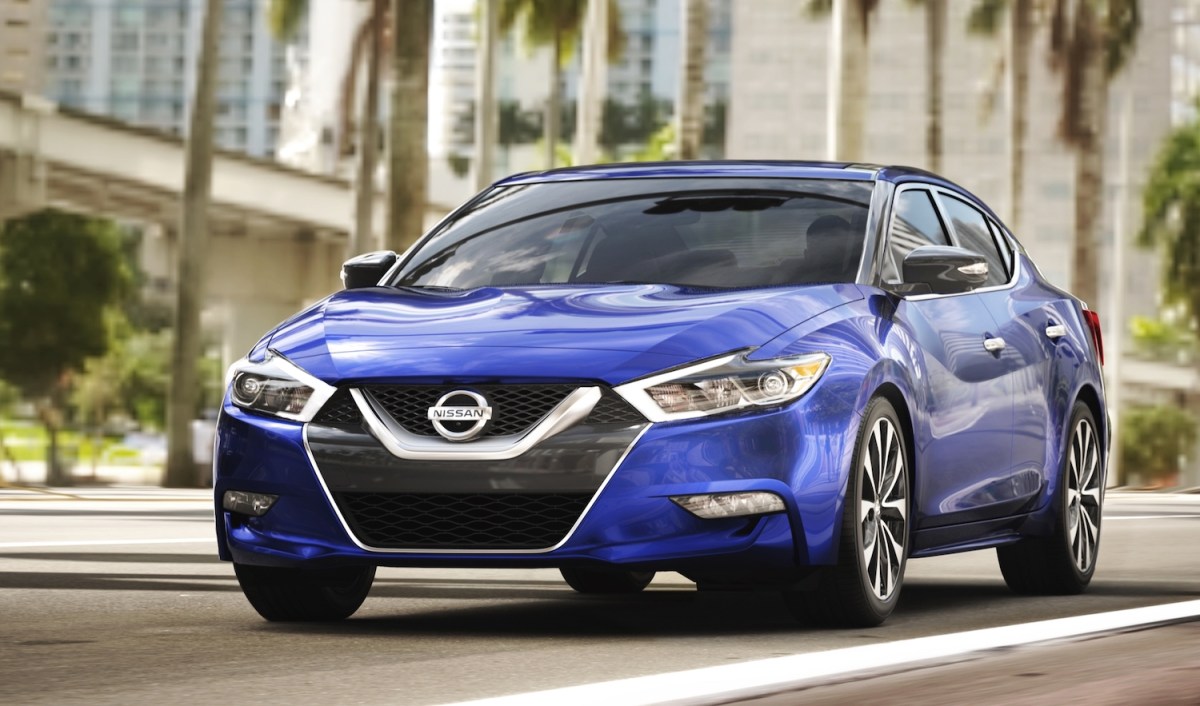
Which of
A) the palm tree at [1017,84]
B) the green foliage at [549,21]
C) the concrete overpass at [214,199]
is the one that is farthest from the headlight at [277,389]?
the palm tree at [1017,84]

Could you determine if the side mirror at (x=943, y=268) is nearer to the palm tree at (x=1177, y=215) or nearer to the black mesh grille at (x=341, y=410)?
the black mesh grille at (x=341, y=410)

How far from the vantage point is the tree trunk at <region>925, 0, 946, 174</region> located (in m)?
50.5

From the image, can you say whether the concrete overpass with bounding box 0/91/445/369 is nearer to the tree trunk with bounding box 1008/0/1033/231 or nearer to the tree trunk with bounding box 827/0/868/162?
the tree trunk with bounding box 827/0/868/162

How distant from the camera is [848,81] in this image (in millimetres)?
40188

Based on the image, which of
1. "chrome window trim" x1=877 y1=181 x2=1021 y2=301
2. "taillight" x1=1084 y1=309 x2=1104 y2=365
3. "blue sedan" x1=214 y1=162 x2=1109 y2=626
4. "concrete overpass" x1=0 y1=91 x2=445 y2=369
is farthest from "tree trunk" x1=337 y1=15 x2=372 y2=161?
"blue sedan" x1=214 y1=162 x2=1109 y2=626

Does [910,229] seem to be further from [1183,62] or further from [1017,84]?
[1183,62]

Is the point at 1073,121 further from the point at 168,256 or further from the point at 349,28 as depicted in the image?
the point at 168,256

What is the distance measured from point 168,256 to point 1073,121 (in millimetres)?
22324

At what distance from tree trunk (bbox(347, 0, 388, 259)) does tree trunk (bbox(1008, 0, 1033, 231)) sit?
48.1 feet

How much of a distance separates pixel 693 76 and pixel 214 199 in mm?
17712

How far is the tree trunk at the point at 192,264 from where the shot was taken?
38.5 meters

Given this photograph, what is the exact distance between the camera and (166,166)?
47.1 meters

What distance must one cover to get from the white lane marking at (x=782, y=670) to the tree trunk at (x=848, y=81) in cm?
3040

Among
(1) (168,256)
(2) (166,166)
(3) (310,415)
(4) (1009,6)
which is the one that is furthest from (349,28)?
(3) (310,415)
